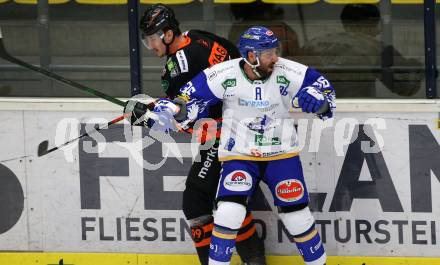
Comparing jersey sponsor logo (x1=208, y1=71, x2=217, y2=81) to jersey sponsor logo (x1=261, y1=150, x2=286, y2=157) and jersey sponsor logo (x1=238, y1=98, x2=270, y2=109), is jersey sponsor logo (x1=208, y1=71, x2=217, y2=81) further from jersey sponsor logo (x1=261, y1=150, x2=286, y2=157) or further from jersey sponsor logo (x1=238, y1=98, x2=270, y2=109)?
jersey sponsor logo (x1=261, y1=150, x2=286, y2=157)

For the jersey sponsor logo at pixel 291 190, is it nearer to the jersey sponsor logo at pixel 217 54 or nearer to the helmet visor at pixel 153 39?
the jersey sponsor logo at pixel 217 54

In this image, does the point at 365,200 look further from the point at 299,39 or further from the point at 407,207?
the point at 299,39

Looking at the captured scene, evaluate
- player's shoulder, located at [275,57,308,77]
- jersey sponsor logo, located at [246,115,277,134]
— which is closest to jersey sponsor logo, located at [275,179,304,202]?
jersey sponsor logo, located at [246,115,277,134]

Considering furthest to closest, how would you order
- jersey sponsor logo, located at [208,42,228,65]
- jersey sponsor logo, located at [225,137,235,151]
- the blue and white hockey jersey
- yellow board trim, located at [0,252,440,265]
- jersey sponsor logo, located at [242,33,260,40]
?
yellow board trim, located at [0,252,440,265]
jersey sponsor logo, located at [208,42,228,65]
jersey sponsor logo, located at [225,137,235,151]
the blue and white hockey jersey
jersey sponsor logo, located at [242,33,260,40]

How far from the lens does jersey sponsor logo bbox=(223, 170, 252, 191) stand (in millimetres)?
5223

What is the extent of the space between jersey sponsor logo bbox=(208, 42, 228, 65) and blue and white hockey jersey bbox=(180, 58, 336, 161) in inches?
6.9

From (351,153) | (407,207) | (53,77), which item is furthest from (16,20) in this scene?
(407,207)

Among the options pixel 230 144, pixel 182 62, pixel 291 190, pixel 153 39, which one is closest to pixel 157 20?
pixel 153 39

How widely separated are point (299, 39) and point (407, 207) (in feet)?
3.16

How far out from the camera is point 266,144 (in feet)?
17.1

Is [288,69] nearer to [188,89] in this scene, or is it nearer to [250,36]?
[250,36]

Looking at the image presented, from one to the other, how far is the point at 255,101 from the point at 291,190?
0.45 meters

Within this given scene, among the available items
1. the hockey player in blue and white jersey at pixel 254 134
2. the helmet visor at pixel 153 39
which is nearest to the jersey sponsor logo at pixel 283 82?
the hockey player in blue and white jersey at pixel 254 134

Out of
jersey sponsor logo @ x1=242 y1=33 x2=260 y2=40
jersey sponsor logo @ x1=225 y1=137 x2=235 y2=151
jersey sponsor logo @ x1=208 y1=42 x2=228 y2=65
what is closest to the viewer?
jersey sponsor logo @ x1=242 y1=33 x2=260 y2=40
